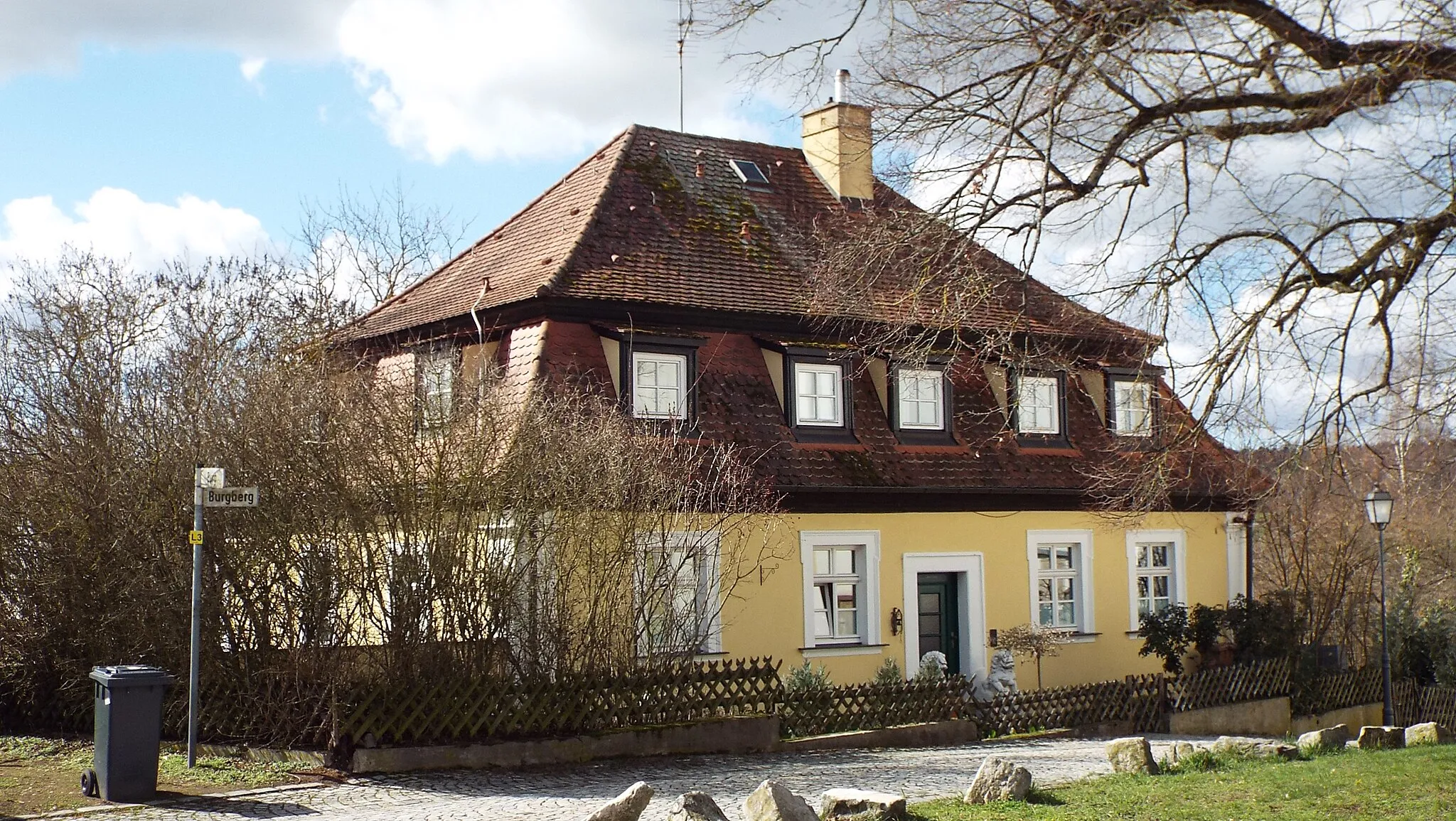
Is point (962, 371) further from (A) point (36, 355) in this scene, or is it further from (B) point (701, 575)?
(A) point (36, 355)

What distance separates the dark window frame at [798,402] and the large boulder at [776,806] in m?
10.7

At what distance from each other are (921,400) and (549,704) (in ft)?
31.1

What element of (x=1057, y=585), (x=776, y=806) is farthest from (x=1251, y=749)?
(x=1057, y=585)

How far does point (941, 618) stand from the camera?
2241 cm

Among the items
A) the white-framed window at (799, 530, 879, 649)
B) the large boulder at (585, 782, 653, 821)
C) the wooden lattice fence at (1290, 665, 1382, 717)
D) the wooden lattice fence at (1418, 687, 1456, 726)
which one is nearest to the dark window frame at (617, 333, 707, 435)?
the white-framed window at (799, 530, 879, 649)

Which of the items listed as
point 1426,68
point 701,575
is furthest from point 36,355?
point 1426,68

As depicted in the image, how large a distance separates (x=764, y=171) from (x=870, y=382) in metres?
5.16

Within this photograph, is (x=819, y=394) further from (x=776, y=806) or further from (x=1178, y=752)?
(x=776, y=806)

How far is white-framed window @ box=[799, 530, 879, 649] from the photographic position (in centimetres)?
2066

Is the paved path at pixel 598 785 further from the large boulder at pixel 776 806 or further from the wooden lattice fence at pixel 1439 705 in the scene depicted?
the wooden lattice fence at pixel 1439 705

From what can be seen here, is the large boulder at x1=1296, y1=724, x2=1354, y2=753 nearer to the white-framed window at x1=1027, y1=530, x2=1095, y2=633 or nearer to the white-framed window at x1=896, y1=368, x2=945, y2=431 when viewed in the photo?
the white-framed window at x1=1027, y1=530, x2=1095, y2=633

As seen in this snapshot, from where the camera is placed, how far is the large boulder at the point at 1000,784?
11.8 meters

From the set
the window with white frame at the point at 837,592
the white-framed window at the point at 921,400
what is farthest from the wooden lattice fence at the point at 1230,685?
the white-framed window at the point at 921,400

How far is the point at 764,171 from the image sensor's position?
25.6m
